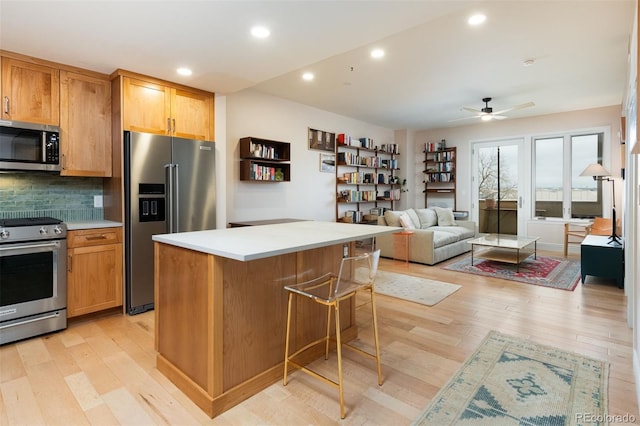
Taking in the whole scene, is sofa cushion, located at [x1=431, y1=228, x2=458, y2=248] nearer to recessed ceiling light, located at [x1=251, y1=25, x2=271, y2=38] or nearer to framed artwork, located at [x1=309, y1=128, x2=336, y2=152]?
framed artwork, located at [x1=309, y1=128, x2=336, y2=152]

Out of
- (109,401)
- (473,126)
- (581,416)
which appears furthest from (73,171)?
(473,126)

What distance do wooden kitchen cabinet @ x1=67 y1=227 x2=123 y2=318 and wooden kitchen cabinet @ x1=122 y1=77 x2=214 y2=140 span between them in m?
1.11

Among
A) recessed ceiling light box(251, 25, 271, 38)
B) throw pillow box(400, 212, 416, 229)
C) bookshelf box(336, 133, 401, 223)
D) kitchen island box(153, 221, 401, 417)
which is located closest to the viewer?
kitchen island box(153, 221, 401, 417)

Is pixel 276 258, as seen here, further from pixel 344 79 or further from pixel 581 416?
pixel 344 79

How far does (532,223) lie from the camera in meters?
6.82

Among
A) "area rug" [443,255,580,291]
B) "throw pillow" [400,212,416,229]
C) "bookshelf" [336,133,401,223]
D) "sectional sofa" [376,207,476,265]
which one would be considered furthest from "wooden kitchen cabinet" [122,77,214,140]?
"area rug" [443,255,580,291]

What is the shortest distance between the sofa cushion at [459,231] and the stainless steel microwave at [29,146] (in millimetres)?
5570

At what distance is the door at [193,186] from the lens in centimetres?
356

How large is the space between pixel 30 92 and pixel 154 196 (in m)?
1.33

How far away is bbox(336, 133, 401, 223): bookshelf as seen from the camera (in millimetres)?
6541

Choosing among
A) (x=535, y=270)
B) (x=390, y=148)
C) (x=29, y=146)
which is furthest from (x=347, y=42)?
(x=390, y=148)

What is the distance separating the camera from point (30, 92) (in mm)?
2977

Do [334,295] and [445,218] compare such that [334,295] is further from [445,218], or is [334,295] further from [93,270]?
[445,218]

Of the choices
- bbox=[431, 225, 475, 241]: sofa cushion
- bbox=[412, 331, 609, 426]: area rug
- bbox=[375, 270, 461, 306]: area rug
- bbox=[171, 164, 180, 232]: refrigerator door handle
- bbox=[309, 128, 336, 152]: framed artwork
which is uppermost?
bbox=[309, 128, 336, 152]: framed artwork
